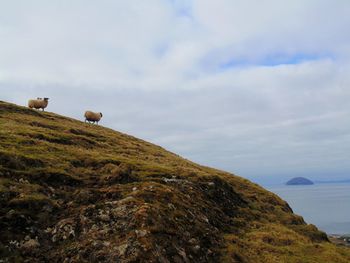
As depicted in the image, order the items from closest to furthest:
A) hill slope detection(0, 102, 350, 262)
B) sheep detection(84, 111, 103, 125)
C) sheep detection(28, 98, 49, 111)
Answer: hill slope detection(0, 102, 350, 262) < sheep detection(28, 98, 49, 111) < sheep detection(84, 111, 103, 125)

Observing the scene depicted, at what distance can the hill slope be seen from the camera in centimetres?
1786

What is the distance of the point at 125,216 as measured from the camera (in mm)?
19844

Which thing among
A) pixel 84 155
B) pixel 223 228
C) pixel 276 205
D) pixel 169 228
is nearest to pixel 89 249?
pixel 169 228

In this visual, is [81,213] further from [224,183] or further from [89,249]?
[224,183]

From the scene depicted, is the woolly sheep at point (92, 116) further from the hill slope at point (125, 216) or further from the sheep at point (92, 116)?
the hill slope at point (125, 216)

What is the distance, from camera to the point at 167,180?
27.4m

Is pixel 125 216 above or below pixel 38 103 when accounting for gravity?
below

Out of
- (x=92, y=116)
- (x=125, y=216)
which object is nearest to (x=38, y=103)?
(x=92, y=116)

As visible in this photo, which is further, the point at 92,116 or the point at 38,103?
the point at 92,116

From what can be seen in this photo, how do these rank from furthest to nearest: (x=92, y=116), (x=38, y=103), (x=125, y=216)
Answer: (x=92, y=116) < (x=38, y=103) < (x=125, y=216)

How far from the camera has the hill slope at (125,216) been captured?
1786cm

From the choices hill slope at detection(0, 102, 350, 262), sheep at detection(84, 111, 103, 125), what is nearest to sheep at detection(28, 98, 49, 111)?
sheep at detection(84, 111, 103, 125)

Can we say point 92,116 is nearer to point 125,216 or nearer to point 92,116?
point 92,116

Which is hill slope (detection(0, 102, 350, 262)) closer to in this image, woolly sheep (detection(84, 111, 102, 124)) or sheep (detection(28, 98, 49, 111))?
sheep (detection(28, 98, 49, 111))
